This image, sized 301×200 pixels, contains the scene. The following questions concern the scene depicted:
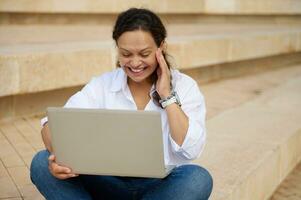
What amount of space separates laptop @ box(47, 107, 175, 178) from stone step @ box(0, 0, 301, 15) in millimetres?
2586

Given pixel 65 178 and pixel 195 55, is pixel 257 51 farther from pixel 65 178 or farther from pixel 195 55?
pixel 65 178

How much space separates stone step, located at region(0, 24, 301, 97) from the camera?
4.27m

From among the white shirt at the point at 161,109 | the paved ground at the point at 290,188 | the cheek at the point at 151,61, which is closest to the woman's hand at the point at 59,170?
the white shirt at the point at 161,109

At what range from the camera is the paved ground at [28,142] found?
9.71 feet

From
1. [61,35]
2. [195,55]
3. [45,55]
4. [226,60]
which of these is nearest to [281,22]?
[226,60]

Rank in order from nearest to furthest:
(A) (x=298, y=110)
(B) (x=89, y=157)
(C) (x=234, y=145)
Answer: (B) (x=89, y=157) < (C) (x=234, y=145) < (A) (x=298, y=110)

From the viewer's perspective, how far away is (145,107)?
7.71 ft

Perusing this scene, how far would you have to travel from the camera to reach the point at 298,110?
4.90 m

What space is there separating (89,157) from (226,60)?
5256 mm

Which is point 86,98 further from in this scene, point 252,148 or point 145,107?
point 252,148

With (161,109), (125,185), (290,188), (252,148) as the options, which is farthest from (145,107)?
(290,188)

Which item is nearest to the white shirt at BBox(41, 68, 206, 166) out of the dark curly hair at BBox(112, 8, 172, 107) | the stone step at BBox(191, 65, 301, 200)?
the dark curly hair at BBox(112, 8, 172, 107)

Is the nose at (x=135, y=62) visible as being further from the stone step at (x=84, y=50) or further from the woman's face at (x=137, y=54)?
the stone step at (x=84, y=50)

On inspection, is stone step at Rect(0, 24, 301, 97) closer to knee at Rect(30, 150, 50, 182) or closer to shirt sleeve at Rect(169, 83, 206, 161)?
knee at Rect(30, 150, 50, 182)
